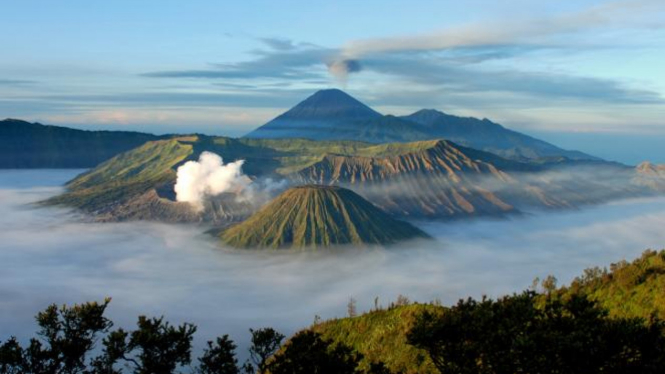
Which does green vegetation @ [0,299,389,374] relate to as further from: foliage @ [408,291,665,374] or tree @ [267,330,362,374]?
foliage @ [408,291,665,374]

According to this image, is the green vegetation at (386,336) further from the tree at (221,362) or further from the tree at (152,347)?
the tree at (152,347)

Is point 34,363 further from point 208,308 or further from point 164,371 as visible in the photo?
point 208,308

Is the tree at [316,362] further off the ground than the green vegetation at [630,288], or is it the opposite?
the green vegetation at [630,288]

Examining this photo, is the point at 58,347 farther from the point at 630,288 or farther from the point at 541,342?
the point at 630,288

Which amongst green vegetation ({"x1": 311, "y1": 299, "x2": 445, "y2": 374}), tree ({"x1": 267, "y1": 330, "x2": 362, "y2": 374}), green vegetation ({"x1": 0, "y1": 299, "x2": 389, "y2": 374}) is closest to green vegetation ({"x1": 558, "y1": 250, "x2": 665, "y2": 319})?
green vegetation ({"x1": 311, "y1": 299, "x2": 445, "y2": 374})

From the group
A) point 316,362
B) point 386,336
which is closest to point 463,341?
point 316,362

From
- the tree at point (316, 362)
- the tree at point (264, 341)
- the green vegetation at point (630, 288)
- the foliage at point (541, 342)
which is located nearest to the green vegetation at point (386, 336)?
the tree at point (264, 341)

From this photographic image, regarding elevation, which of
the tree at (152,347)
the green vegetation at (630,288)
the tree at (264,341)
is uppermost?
the green vegetation at (630,288)

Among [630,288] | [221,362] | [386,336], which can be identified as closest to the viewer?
[221,362]

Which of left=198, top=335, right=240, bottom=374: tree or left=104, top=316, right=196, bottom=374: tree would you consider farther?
left=198, top=335, right=240, bottom=374: tree
